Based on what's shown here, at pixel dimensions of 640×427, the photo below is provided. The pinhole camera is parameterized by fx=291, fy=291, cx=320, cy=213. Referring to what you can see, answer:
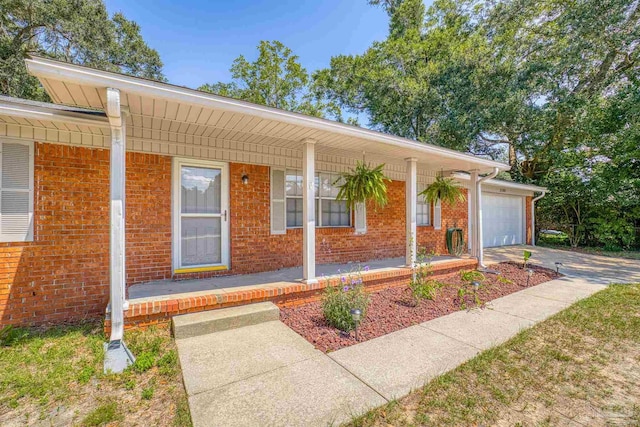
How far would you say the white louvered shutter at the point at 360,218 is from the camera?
671 cm

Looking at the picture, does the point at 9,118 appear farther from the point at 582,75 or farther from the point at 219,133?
the point at 582,75

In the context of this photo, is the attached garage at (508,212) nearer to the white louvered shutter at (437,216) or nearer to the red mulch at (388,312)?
the white louvered shutter at (437,216)

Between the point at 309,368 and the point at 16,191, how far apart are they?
13.8 ft

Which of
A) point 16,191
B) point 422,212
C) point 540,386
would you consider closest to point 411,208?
point 422,212

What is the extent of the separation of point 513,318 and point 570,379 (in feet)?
5.13

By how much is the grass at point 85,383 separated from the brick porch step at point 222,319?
0.21m

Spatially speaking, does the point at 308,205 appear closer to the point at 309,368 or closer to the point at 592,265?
the point at 309,368

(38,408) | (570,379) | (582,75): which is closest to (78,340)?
(38,408)

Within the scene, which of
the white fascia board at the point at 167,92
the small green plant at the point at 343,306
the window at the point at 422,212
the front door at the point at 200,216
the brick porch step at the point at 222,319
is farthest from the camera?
the window at the point at 422,212

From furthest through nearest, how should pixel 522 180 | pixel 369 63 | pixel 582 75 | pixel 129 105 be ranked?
pixel 369 63, pixel 522 180, pixel 582 75, pixel 129 105

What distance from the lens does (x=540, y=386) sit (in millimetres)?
2570

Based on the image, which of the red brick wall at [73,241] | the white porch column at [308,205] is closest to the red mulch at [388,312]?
the white porch column at [308,205]

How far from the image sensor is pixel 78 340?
331 centimetres

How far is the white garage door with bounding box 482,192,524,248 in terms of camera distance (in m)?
11.0
